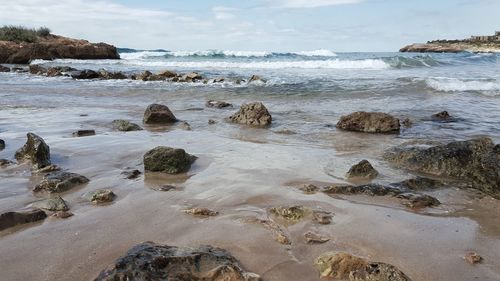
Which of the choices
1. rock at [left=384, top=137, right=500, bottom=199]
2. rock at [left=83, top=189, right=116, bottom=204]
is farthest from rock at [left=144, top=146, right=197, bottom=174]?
rock at [left=384, top=137, right=500, bottom=199]

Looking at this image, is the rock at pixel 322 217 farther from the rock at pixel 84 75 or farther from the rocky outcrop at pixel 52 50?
the rocky outcrop at pixel 52 50

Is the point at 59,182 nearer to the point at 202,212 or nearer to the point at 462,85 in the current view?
the point at 202,212

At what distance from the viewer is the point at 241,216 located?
11.5 ft

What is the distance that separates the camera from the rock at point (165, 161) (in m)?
4.75

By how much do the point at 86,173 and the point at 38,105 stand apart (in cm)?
667

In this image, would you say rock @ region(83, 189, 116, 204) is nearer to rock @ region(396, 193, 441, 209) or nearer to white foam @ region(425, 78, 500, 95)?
rock @ region(396, 193, 441, 209)

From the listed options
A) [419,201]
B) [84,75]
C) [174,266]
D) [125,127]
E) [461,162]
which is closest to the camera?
[174,266]

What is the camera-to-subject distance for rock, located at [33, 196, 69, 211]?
3.59 m

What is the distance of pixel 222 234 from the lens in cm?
316

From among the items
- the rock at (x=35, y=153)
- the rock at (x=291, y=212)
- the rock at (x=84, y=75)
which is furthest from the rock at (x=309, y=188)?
the rock at (x=84, y=75)

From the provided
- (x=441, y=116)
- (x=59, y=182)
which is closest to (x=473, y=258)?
(x=59, y=182)

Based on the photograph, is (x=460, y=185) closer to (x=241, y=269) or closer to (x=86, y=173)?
(x=241, y=269)

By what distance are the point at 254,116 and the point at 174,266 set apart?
5.81 m

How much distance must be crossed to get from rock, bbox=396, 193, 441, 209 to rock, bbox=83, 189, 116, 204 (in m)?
2.55
